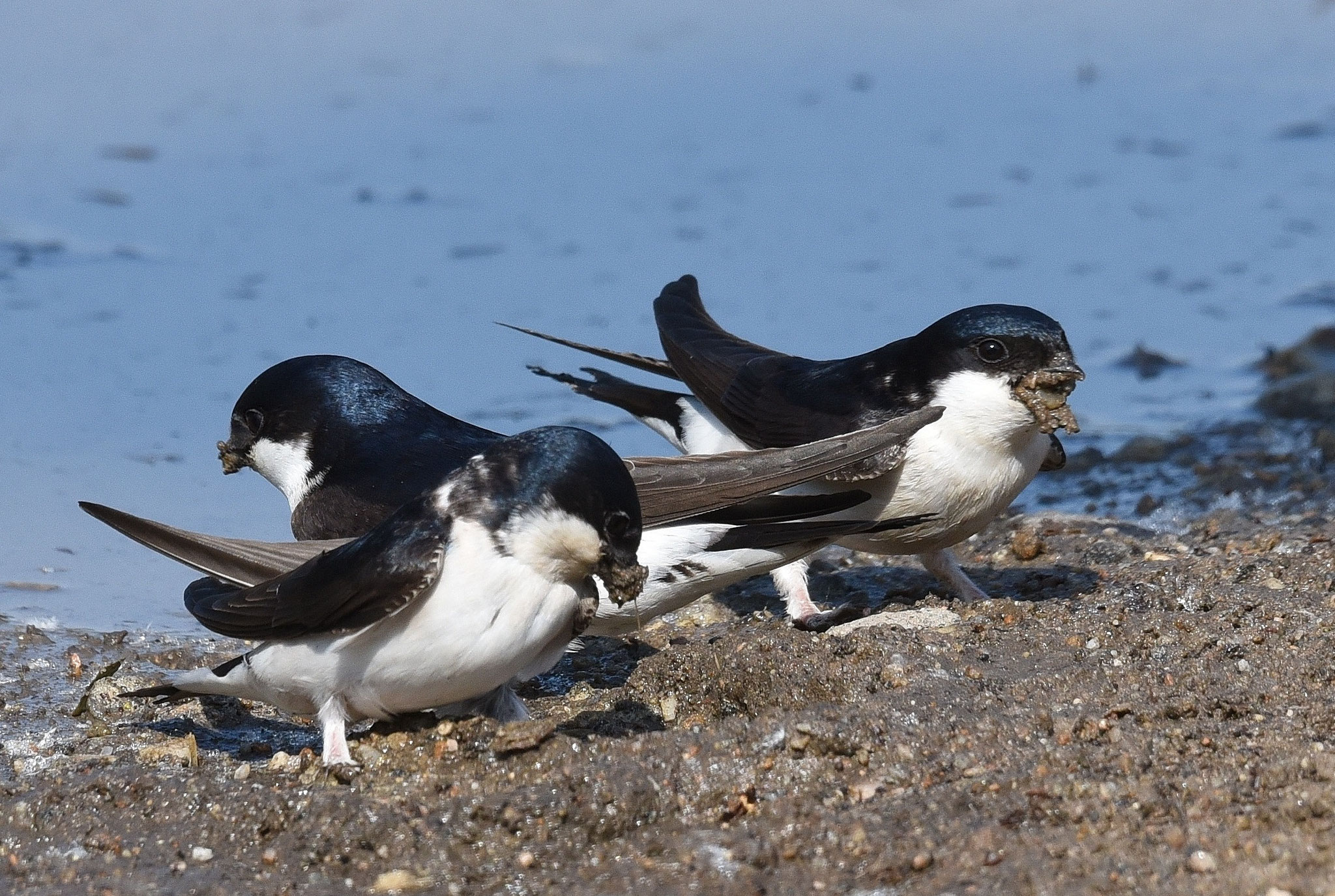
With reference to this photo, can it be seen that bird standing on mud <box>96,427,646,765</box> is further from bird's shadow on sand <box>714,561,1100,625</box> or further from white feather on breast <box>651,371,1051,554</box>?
bird's shadow on sand <box>714,561,1100,625</box>

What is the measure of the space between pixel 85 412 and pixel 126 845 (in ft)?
14.2

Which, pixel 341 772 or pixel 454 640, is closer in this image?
pixel 454 640

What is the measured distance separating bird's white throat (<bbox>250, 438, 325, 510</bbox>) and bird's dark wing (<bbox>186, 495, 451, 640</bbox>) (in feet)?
3.51

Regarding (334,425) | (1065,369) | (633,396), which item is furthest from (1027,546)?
(334,425)

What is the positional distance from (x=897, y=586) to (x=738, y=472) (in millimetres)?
1868

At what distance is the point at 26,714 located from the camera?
16.5ft

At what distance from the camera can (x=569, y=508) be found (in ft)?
13.0

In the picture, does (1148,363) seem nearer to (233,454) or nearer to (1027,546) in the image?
(1027,546)

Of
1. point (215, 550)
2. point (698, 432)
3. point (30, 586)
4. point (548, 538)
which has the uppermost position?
point (548, 538)

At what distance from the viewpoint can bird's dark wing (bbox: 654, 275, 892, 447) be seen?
18.4ft

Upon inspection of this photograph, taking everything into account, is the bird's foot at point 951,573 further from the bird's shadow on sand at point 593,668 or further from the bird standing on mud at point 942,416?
the bird's shadow on sand at point 593,668

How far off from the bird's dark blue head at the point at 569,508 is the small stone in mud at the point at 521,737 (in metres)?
0.35

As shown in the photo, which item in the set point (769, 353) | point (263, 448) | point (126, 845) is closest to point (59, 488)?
point (263, 448)

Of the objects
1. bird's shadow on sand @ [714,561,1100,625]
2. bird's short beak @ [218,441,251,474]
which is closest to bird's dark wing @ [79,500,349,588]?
bird's short beak @ [218,441,251,474]
